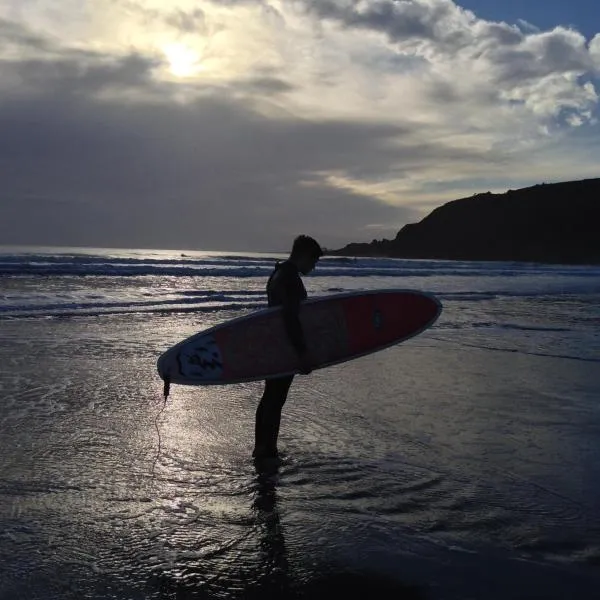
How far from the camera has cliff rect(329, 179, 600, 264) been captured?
98.9 metres

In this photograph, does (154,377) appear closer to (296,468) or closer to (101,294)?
(296,468)

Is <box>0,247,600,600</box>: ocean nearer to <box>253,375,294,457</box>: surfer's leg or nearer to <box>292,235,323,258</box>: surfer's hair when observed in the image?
<box>253,375,294,457</box>: surfer's leg

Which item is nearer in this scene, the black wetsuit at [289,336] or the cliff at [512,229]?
the black wetsuit at [289,336]

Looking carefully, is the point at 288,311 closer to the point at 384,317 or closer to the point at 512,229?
the point at 384,317

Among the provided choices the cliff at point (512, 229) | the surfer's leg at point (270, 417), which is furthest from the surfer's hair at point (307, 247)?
the cliff at point (512, 229)

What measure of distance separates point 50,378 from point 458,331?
814 centimetres

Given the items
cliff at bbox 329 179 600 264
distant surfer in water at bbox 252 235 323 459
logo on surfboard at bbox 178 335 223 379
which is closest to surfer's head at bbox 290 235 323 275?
distant surfer in water at bbox 252 235 323 459

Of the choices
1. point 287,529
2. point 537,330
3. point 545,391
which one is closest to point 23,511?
point 287,529

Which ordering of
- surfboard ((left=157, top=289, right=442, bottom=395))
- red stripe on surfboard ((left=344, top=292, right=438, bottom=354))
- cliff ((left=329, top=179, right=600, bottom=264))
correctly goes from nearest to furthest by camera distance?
surfboard ((left=157, top=289, right=442, bottom=395)), red stripe on surfboard ((left=344, top=292, right=438, bottom=354)), cliff ((left=329, top=179, right=600, bottom=264))

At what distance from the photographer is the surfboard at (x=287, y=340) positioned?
5305 millimetres

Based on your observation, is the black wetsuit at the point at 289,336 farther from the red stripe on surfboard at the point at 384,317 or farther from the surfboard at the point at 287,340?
the red stripe on surfboard at the point at 384,317

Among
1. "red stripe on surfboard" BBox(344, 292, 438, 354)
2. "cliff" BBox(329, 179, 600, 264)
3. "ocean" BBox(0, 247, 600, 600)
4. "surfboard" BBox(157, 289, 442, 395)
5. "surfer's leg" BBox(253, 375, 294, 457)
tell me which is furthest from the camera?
"cliff" BBox(329, 179, 600, 264)

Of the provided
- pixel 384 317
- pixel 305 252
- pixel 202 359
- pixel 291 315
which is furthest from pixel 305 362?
pixel 384 317

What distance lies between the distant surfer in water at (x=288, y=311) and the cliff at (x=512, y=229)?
9017 centimetres
